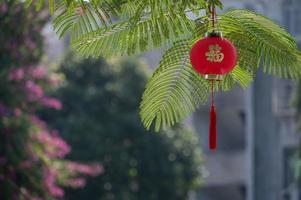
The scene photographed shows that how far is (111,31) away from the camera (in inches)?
206

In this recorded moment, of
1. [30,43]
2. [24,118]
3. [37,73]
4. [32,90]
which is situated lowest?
[24,118]

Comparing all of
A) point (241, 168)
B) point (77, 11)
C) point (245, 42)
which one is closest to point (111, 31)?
point (77, 11)

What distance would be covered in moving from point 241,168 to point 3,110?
60.9ft

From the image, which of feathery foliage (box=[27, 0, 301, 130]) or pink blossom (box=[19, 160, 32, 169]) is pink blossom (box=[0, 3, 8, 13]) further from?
feathery foliage (box=[27, 0, 301, 130])

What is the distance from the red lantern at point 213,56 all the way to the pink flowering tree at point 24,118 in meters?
9.14

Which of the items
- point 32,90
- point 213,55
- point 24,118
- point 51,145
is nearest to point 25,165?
point 24,118

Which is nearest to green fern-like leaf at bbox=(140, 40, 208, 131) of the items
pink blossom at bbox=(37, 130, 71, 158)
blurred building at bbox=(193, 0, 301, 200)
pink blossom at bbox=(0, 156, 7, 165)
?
pink blossom at bbox=(0, 156, 7, 165)

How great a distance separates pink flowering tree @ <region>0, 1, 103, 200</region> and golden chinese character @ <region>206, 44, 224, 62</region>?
9.15 metres

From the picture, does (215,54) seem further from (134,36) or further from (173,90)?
(134,36)

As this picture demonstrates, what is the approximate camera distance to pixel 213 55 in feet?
16.8

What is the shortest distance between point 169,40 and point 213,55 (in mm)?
235

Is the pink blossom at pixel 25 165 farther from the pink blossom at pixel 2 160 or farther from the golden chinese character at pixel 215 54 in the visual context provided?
the golden chinese character at pixel 215 54

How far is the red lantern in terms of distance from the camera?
16.5ft

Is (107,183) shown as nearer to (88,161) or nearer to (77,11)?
(88,161)
